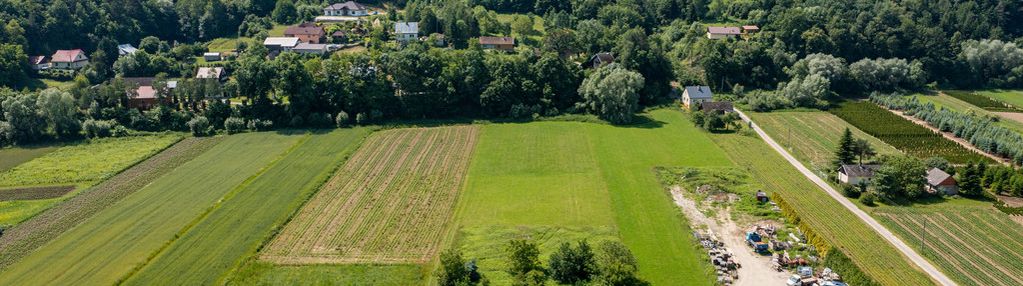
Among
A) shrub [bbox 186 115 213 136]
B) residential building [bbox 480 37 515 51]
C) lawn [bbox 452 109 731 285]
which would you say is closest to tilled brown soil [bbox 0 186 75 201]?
shrub [bbox 186 115 213 136]

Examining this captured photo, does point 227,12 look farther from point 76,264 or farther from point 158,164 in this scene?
point 76,264

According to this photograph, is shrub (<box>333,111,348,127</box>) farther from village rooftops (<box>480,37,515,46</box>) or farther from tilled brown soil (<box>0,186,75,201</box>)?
village rooftops (<box>480,37,515,46</box>)

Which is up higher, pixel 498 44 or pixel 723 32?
pixel 723 32

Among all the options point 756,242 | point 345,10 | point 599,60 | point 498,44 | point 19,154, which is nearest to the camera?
point 756,242

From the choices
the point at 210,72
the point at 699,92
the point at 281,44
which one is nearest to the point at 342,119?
the point at 210,72

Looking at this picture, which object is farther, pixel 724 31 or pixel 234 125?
pixel 724 31

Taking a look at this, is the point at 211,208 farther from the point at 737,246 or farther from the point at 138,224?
the point at 737,246

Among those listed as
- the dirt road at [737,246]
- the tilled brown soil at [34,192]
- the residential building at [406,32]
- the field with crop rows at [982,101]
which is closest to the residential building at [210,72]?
the residential building at [406,32]
